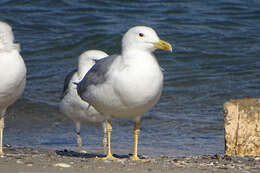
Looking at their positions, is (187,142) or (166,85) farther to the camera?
(166,85)

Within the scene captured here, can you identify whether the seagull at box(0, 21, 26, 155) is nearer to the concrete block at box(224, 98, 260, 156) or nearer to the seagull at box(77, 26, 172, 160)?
the seagull at box(77, 26, 172, 160)

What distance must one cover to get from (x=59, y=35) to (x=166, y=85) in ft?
13.3

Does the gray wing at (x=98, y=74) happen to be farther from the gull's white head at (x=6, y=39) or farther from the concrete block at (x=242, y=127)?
the concrete block at (x=242, y=127)

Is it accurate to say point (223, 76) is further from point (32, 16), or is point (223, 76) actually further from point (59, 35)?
point (32, 16)

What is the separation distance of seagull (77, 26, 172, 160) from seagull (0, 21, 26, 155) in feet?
2.27

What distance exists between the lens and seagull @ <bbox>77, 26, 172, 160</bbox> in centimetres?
547

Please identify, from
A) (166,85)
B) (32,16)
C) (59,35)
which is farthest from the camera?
(32,16)

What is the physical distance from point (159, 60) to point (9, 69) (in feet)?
21.3

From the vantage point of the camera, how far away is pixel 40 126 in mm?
9016

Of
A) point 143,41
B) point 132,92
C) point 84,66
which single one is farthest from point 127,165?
point 84,66

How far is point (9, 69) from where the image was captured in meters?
5.80

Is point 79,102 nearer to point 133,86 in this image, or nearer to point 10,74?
point 10,74

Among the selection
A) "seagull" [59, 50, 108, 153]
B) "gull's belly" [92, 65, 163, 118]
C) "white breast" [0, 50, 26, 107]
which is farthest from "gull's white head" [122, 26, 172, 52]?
"seagull" [59, 50, 108, 153]

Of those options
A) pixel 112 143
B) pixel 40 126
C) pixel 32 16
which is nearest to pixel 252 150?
pixel 112 143
